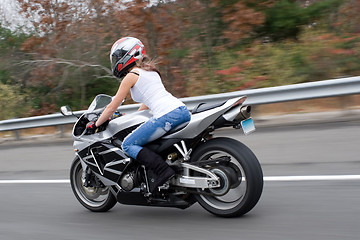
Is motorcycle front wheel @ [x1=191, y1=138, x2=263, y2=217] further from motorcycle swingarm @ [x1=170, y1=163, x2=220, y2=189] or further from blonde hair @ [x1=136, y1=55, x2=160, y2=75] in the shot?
blonde hair @ [x1=136, y1=55, x2=160, y2=75]

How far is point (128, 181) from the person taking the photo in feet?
16.5

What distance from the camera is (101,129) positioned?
529cm

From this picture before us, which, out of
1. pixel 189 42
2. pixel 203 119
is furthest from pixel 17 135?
pixel 203 119

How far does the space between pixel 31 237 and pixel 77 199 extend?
118cm

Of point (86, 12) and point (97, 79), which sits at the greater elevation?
point (86, 12)

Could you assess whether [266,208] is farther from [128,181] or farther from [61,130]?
[61,130]

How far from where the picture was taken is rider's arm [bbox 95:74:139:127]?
477 cm

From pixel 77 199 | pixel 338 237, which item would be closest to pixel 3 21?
pixel 77 199

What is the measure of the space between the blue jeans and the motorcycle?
0.23ft

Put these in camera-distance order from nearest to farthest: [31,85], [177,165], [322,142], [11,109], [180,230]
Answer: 1. [180,230]
2. [177,165]
3. [322,142]
4. [11,109]
5. [31,85]

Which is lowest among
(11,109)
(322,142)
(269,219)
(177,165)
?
(11,109)

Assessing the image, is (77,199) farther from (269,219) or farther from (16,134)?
(16,134)

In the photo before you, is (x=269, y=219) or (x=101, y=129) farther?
(x=101, y=129)

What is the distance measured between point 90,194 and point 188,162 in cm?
155
